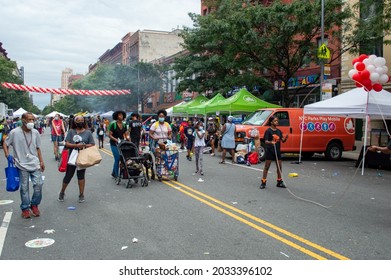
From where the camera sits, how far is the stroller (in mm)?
9758

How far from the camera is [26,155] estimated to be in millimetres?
6656

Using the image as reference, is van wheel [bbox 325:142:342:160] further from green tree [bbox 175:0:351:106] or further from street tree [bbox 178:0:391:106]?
green tree [bbox 175:0:351:106]

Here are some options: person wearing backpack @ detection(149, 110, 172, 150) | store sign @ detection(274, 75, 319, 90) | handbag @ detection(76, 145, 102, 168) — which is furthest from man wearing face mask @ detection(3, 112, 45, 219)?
store sign @ detection(274, 75, 319, 90)

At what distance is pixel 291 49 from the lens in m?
23.7

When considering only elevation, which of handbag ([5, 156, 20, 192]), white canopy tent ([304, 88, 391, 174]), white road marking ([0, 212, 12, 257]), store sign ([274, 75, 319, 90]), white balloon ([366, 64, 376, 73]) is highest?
store sign ([274, 75, 319, 90])

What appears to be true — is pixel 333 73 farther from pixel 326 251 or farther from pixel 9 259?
pixel 9 259

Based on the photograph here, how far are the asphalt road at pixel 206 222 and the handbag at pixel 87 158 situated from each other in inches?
32.0

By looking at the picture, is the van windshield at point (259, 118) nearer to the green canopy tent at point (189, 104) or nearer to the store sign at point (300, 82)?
the store sign at point (300, 82)

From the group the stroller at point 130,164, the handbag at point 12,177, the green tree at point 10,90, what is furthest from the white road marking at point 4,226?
the green tree at point 10,90

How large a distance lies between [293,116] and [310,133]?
3.66 feet

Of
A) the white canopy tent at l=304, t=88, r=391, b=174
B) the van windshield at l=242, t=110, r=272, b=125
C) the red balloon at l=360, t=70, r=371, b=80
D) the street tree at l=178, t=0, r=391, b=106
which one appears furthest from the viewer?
the street tree at l=178, t=0, r=391, b=106

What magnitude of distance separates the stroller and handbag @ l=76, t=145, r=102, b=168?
1825mm

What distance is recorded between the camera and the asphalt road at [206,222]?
5.04 meters

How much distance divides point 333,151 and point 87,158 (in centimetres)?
1287
